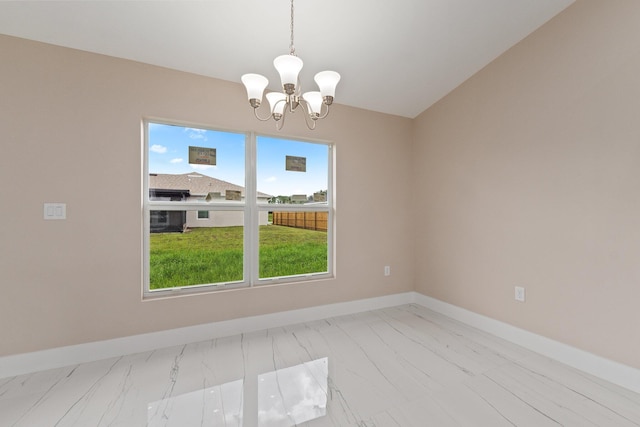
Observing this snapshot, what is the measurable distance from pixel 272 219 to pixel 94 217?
151 cm

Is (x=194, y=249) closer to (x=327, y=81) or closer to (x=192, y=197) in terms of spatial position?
(x=192, y=197)

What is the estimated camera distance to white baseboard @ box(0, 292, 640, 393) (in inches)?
80.1

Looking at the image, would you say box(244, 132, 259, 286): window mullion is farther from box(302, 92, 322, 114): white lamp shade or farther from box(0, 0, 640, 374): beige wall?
box(302, 92, 322, 114): white lamp shade

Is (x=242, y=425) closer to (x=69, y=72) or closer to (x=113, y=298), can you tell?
(x=113, y=298)

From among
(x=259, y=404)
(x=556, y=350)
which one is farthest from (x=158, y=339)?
(x=556, y=350)

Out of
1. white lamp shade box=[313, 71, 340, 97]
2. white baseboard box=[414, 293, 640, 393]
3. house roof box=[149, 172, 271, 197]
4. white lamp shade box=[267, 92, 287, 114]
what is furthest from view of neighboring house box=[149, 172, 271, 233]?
white baseboard box=[414, 293, 640, 393]

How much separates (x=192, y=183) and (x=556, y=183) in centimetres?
318

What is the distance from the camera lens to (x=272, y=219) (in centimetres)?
304

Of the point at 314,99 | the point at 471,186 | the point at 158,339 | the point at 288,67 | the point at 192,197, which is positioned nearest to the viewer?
the point at 288,67

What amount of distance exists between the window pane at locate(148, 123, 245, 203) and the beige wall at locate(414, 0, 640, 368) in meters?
2.36

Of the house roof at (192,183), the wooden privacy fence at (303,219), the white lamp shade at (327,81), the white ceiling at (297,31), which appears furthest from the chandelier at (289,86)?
the wooden privacy fence at (303,219)

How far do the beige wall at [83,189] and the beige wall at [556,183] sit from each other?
2164mm

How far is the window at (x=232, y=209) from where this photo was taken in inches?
102

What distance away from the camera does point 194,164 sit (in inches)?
107
